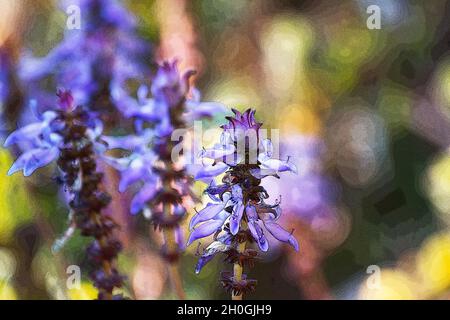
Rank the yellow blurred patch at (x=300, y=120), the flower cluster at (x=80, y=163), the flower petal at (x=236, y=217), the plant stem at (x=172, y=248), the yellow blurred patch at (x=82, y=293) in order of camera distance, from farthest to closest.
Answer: the yellow blurred patch at (x=300, y=120)
the yellow blurred patch at (x=82, y=293)
the plant stem at (x=172, y=248)
the flower cluster at (x=80, y=163)
the flower petal at (x=236, y=217)

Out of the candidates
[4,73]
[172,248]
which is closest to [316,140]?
[172,248]

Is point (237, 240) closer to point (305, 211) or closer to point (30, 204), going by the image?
point (305, 211)

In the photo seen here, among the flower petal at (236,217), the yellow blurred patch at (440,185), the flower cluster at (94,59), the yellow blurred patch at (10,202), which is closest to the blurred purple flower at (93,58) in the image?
the flower cluster at (94,59)

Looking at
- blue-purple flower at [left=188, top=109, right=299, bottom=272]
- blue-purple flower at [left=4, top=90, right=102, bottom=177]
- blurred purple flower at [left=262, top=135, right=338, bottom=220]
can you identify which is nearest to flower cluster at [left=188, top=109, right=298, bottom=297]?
blue-purple flower at [left=188, top=109, right=299, bottom=272]

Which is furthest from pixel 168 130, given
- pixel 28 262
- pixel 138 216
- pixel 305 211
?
pixel 28 262

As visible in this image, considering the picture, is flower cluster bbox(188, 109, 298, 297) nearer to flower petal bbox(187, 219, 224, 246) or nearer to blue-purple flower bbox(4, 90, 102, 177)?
flower petal bbox(187, 219, 224, 246)

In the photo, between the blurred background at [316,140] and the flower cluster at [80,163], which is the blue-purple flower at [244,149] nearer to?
the flower cluster at [80,163]

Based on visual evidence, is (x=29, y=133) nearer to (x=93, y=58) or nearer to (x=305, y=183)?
(x=93, y=58)
